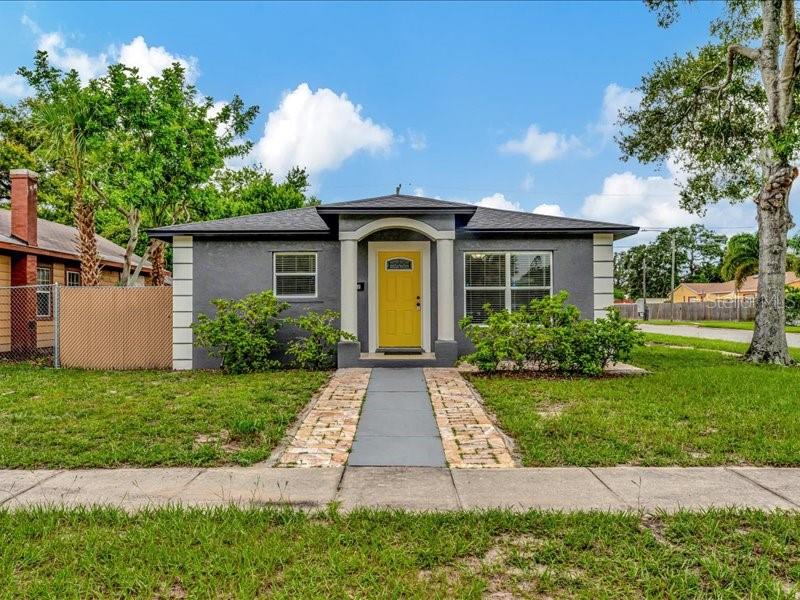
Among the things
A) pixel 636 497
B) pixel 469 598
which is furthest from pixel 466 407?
pixel 469 598

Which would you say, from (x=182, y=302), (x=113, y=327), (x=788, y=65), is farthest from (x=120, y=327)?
(x=788, y=65)

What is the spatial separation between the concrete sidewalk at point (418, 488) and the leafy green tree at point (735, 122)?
8.84 m

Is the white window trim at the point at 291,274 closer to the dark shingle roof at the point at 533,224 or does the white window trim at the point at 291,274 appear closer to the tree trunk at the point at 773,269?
the dark shingle roof at the point at 533,224

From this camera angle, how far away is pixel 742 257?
33.7 meters

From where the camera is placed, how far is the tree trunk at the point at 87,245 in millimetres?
13344

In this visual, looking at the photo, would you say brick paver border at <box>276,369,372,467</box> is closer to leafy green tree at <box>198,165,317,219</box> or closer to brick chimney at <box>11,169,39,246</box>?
brick chimney at <box>11,169,39,246</box>

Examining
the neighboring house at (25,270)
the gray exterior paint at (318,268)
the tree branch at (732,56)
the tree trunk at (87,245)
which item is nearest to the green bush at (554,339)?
the gray exterior paint at (318,268)

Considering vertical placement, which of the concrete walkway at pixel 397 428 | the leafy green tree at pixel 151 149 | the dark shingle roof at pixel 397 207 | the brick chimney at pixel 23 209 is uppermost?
the leafy green tree at pixel 151 149

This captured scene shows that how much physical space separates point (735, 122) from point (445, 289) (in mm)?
10206

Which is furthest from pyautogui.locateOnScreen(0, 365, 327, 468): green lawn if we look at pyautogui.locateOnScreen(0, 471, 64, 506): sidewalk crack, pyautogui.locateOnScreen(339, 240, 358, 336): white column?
pyautogui.locateOnScreen(339, 240, 358, 336): white column

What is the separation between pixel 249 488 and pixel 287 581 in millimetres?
1527

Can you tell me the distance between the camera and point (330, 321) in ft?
34.5

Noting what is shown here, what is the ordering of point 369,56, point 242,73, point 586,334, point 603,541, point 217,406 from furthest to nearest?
point 242,73 < point 369,56 < point 586,334 < point 217,406 < point 603,541

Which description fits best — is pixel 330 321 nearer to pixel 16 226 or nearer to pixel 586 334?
pixel 586 334
